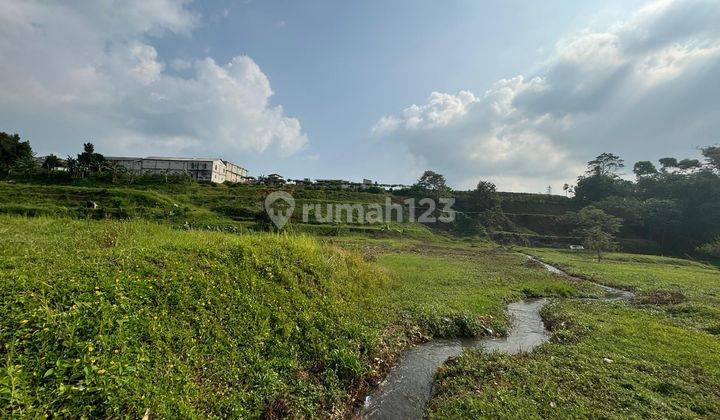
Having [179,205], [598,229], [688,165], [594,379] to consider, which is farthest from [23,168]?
[688,165]

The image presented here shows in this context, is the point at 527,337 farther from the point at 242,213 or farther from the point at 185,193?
the point at 185,193

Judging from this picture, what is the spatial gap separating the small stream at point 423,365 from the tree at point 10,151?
74180mm

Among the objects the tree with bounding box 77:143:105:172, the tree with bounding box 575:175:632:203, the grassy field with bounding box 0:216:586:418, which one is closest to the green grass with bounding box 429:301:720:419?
the grassy field with bounding box 0:216:586:418

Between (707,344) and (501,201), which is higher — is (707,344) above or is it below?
below

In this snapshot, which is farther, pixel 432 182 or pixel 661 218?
pixel 432 182

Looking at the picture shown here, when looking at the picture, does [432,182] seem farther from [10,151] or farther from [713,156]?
[10,151]

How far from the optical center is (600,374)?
7.56 meters

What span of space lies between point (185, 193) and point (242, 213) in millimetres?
15718

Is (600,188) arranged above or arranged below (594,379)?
above

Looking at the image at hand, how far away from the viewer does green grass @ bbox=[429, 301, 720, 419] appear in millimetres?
6219

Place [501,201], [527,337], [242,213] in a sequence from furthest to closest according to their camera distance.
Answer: [501,201], [242,213], [527,337]

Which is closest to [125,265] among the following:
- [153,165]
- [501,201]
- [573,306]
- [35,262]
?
[35,262]

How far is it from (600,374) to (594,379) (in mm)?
393

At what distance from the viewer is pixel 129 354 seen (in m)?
4.91
